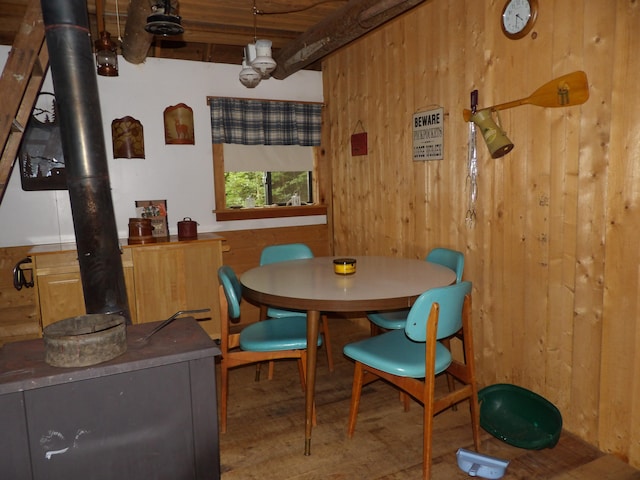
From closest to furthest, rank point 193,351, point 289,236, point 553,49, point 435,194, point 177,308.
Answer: point 193,351, point 553,49, point 435,194, point 177,308, point 289,236

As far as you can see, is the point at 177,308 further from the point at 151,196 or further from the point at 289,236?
the point at 289,236

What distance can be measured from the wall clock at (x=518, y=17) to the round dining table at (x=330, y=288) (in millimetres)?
1288

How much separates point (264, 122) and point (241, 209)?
814mm

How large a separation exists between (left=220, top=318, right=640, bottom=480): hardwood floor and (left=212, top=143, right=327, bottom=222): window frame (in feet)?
5.68

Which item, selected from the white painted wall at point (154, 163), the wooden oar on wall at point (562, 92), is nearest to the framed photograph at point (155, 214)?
the white painted wall at point (154, 163)

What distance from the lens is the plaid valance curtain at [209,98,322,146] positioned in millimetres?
4113

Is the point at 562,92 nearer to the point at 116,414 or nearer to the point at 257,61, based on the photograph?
the point at 257,61

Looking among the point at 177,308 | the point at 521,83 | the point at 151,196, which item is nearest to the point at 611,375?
the point at 521,83

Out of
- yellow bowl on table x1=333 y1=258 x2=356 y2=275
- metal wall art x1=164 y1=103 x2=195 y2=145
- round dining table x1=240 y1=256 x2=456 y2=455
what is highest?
metal wall art x1=164 y1=103 x2=195 y2=145

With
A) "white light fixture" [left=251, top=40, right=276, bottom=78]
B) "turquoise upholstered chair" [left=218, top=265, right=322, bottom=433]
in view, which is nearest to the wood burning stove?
"turquoise upholstered chair" [left=218, top=265, right=322, bottom=433]

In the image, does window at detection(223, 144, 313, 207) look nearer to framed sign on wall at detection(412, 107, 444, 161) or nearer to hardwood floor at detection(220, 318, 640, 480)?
framed sign on wall at detection(412, 107, 444, 161)

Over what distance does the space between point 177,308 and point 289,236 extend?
1315 mm

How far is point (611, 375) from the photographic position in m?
2.12

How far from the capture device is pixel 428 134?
3.18 meters
